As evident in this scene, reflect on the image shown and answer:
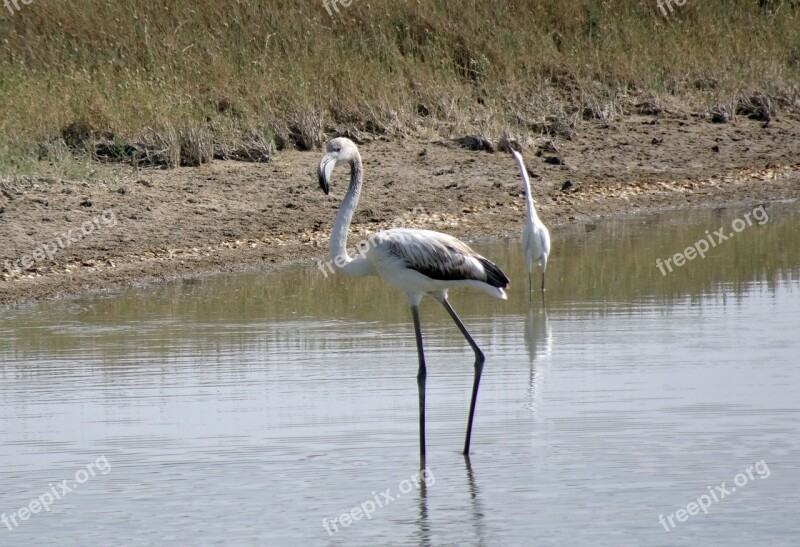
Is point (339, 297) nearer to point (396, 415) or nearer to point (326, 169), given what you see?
point (396, 415)

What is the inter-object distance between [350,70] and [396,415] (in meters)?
8.95

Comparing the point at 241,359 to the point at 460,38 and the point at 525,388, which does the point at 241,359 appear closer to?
the point at 525,388

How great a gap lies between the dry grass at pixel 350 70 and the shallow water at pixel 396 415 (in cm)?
392

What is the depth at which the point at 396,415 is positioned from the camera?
24.0 ft

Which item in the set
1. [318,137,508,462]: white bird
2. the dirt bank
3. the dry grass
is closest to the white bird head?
[318,137,508,462]: white bird

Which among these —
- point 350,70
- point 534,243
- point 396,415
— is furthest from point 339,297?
point 350,70

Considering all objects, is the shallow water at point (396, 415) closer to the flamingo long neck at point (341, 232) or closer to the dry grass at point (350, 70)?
the flamingo long neck at point (341, 232)

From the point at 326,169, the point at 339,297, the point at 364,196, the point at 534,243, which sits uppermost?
Answer: the point at 364,196

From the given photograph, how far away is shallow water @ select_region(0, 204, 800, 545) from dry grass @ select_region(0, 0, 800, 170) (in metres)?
3.92

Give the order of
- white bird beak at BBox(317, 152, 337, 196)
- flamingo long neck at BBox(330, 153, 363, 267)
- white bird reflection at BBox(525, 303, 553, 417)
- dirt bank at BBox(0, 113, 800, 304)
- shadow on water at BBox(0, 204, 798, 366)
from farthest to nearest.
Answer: dirt bank at BBox(0, 113, 800, 304) < shadow on water at BBox(0, 204, 798, 366) < white bird reflection at BBox(525, 303, 553, 417) < flamingo long neck at BBox(330, 153, 363, 267) < white bird beak at BBox(317, 152, 337, 196)

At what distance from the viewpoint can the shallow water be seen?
19.2 feet

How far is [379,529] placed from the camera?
19.1 ft

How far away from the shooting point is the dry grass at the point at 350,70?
1411 centimetres

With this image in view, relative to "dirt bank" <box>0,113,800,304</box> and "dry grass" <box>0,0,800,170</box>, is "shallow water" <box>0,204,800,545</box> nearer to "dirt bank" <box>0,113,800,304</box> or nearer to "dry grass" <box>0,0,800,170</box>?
"dirt bank" <box>0,113,800,304</box>
